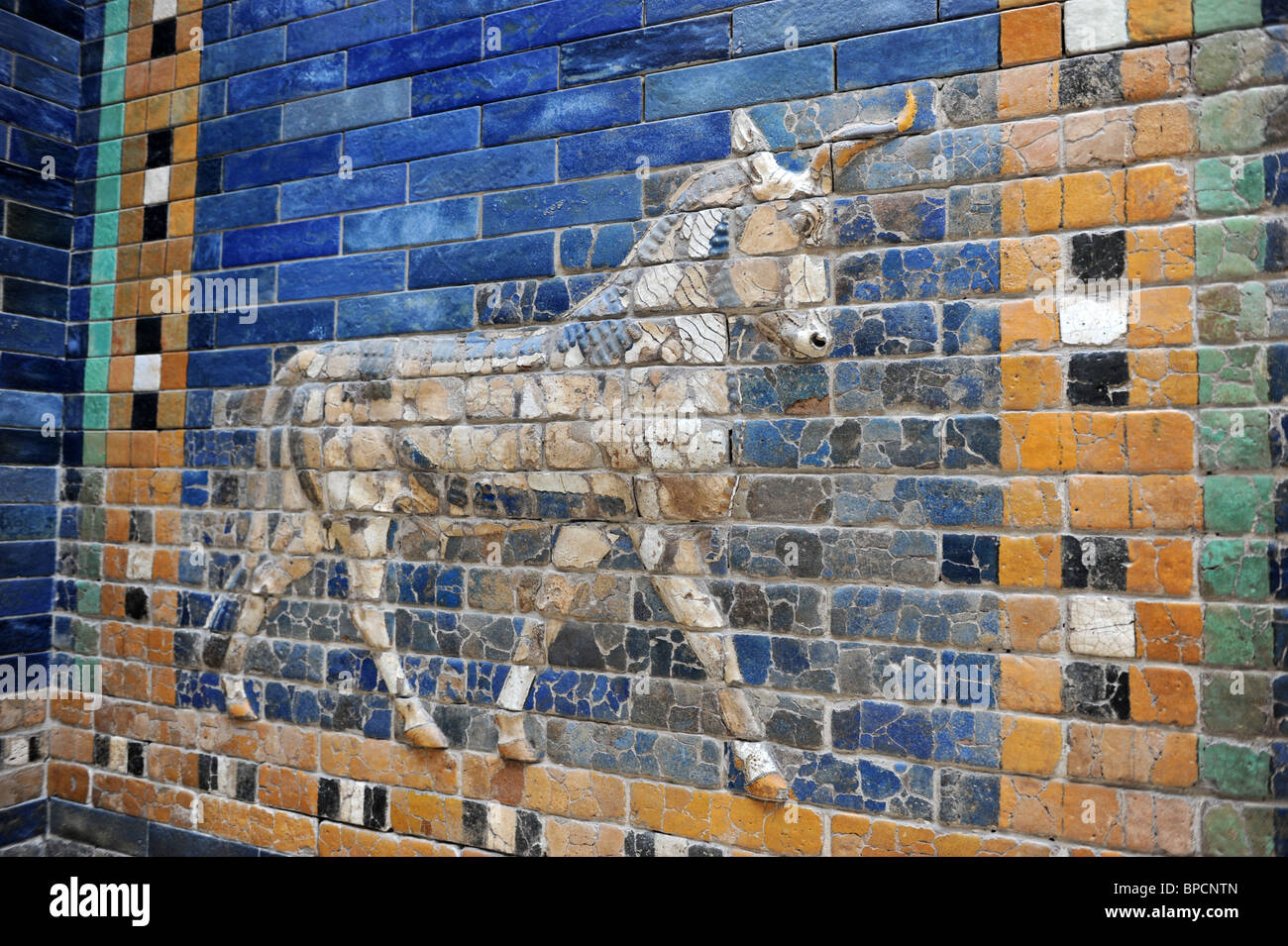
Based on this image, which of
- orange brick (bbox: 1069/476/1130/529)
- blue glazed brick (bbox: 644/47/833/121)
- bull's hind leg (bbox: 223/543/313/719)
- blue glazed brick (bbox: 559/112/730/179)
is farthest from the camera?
bull's hind leg (bbox: 223/543/313/719)

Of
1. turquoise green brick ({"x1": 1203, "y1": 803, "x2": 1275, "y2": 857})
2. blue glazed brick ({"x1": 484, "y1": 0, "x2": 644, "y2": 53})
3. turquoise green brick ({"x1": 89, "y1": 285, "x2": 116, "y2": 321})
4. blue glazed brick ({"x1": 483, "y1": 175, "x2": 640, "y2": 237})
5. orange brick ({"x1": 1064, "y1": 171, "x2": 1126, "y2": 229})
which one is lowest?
turquoise green brick ({"x1": 1203, "y1": 803, "x2": 1275, "y2": 857})

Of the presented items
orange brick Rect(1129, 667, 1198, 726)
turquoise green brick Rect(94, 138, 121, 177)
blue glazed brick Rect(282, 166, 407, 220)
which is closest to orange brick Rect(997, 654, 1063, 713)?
orange brick Rect(1129, 667, 1198, 726)

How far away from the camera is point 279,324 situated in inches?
128

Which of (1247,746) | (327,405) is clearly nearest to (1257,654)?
(1247,746)

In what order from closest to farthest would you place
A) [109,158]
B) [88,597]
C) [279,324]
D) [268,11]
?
[279,324] → [268,11] → [88,597] → [109,158]

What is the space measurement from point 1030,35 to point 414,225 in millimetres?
1981

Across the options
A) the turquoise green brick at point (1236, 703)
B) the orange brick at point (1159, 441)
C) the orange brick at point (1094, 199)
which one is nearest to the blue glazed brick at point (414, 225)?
the orange brick at point (1094, 199)

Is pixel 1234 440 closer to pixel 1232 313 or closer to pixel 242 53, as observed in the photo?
pixel 1232 313

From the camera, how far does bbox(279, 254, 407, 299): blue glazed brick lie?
3051mm

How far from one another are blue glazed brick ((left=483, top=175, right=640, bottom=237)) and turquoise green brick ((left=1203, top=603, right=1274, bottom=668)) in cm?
192

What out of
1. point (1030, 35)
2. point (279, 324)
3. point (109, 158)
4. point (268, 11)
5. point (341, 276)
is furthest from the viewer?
point (109, 158)

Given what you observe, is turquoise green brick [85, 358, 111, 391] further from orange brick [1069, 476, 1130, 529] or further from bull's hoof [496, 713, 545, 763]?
orange brick [1069, 476, 1130, 529]

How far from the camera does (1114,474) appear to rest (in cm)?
218

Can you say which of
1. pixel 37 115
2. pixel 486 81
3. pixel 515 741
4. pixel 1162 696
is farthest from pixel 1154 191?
pixel 37 115
